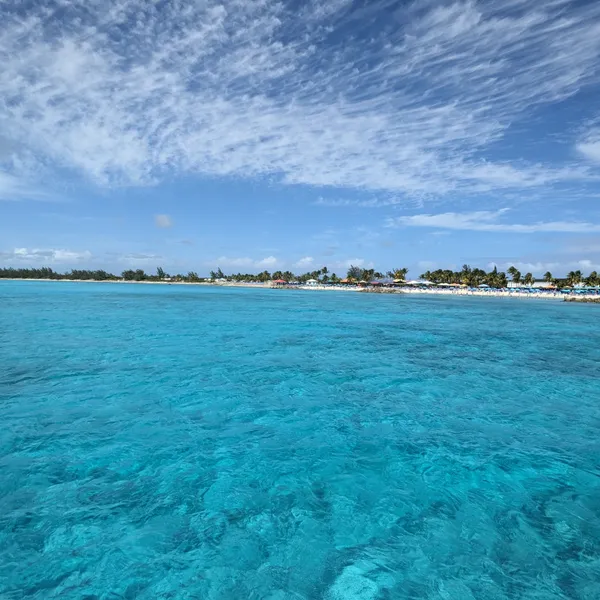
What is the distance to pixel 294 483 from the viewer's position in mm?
7098

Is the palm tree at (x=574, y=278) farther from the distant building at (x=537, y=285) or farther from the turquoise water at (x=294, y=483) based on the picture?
the turquoise water at (x=294, y=483)

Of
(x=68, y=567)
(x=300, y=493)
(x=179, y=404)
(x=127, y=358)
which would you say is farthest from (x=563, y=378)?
(x=127, y=358)

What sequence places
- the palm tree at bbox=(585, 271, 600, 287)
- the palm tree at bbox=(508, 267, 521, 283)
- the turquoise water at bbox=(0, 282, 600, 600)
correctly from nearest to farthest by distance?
the turquoise water at bbox=(0, 282, 600, 600) < the palm tree at bbox=(585, 271, 600, 287) < the palm tree at bbox=(508, 267, 521, 283)

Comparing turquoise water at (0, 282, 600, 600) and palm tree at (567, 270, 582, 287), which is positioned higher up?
palm tree at (567, 270, 582, 287)

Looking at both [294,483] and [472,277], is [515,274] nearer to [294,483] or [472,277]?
[472,277]

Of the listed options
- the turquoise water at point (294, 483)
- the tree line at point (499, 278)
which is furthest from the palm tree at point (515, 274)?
the turquoise water at point (294, 483)

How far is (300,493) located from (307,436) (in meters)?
2.54

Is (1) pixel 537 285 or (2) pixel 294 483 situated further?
(1) pixel 537 285

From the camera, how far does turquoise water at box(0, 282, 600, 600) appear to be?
16.0 feet

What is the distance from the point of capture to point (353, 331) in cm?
2892

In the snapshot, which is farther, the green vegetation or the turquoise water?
the green vegetation

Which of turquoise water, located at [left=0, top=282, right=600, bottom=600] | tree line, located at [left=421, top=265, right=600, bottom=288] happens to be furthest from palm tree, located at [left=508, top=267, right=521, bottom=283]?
turquoise water, located at [left=0, top=282, right=600, bottom=600]

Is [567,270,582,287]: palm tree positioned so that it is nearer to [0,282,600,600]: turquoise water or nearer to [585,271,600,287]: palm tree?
[585,271,600,287]: palm tree

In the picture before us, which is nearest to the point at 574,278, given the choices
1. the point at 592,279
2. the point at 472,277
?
the point at 592,279
